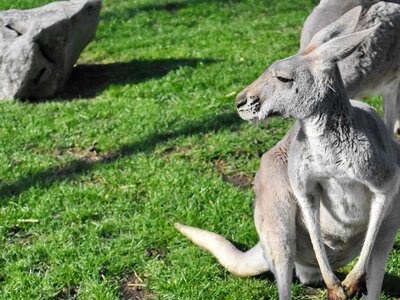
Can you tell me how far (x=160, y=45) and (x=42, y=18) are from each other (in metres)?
1.42

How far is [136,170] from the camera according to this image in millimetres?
4777

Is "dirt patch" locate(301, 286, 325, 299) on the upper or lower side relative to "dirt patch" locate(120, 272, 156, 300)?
upper

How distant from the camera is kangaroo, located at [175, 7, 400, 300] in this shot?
276 cm

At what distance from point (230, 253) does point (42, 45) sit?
3.20m

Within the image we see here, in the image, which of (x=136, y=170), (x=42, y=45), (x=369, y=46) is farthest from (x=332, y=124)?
(x=42, y=45)

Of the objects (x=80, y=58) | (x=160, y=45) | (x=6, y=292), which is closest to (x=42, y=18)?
(x=80, y=58)

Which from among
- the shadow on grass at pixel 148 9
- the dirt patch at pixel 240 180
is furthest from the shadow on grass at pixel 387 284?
the shadow on grass at pixel 148 9

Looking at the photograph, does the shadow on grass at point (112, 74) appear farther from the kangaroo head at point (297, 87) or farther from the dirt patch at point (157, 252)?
the kangaroo head at point (297, 87)

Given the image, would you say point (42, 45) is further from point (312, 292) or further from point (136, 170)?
point (312, 292)

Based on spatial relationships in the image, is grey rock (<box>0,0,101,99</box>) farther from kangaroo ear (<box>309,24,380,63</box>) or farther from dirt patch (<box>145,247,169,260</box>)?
kangaroo ear (<box>309,24,380,63</box>)

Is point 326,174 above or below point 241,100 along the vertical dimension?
below

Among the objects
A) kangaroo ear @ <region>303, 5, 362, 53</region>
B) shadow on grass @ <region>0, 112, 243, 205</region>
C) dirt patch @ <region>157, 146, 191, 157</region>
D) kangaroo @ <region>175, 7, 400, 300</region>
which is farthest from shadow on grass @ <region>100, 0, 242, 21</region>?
kangaroo ear @ <region>303, 5, 362, 53</region>

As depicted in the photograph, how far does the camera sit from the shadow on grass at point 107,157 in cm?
459

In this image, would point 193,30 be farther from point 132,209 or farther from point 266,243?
point 266,243
